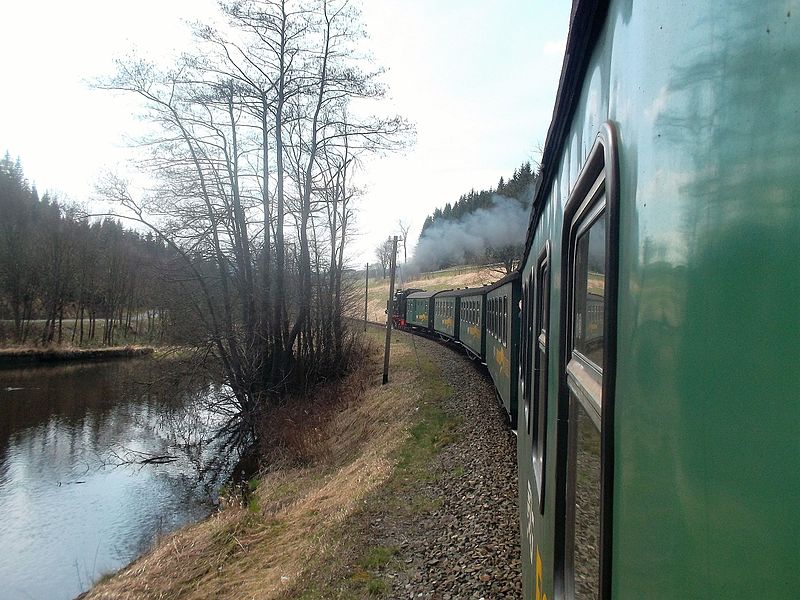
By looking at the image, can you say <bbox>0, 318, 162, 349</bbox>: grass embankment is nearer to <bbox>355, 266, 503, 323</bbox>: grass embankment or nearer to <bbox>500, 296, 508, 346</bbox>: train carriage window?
<bbox>355, 266, 503, 323</bbox>: grass embankment

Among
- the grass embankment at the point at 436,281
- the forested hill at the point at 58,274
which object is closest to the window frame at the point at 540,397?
the forested hill at the point at 58,274

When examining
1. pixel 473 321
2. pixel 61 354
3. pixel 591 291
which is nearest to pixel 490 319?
pixel 473 321

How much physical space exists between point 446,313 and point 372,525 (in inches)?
648

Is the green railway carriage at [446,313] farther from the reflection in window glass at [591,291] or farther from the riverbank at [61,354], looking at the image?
the reflection in window glass at [591,291]

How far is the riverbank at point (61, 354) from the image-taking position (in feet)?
95.8

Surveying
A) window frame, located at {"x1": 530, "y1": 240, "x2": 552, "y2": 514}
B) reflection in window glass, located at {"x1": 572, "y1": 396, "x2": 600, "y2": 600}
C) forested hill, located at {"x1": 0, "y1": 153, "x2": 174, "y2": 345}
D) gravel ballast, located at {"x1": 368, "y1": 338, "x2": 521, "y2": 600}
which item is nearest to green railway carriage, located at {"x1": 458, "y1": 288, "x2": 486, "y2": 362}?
gravel ballast, located at {"x1": 368, "y1": 338, "x2": 521, "y2": 600}

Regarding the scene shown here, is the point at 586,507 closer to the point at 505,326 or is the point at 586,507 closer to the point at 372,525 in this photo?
the point at 372,525

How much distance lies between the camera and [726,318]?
0.56m

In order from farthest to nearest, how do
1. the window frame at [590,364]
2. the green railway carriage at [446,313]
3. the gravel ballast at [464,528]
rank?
1. the green railway carriage at [446,313]
2. the gravel ballast at [464,528]
3. the window frame at [590,364]

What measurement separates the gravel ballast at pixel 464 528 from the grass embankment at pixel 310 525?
22 cm

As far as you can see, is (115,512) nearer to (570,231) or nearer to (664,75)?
(570,231)

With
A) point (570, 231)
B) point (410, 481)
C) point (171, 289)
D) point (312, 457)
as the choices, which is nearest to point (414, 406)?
point (312, 457)

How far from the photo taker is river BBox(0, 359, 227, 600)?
9492 mm

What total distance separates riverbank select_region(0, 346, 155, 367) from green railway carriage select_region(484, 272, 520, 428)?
23243 mm
